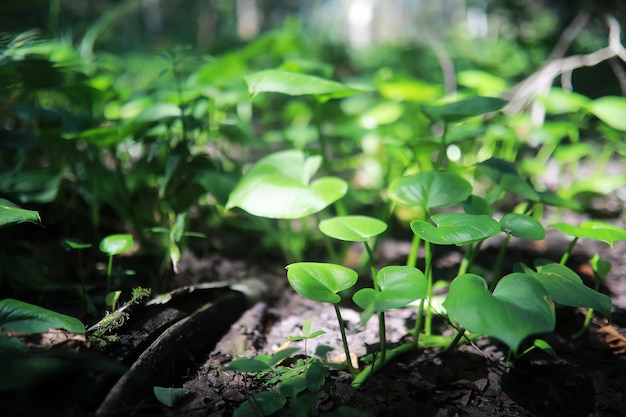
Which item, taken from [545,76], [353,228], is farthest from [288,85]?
[545,76]

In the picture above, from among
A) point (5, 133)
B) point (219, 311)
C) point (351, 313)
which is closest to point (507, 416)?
point (351, 313)

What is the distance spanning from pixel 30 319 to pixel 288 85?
0.81 meters

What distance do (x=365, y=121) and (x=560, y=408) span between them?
151 centimetres

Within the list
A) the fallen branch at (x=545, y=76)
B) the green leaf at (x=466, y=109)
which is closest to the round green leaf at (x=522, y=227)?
the green leaf at (x=466, y=109)

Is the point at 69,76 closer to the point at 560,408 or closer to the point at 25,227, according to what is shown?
the point at 25,227

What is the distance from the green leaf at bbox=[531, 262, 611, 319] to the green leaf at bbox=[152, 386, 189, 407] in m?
0.81

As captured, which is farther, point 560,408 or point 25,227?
point 25,227

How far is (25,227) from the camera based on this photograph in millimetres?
1416

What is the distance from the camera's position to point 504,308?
658 mm

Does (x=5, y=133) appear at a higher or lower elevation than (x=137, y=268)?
higher

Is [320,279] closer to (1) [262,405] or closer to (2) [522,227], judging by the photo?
(1) [262,405]

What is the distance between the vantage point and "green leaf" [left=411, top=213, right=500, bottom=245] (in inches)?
31.8

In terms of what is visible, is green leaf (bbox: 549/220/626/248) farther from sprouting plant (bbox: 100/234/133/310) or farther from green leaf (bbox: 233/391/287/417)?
sprouting plant (bbox: 100/234/133/310)

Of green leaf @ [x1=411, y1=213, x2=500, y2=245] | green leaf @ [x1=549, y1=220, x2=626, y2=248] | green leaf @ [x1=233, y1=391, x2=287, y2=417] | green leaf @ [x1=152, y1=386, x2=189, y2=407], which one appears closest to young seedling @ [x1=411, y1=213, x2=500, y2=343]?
green leaf @ [x1=411, y1=213, x2=500, y2=245]
